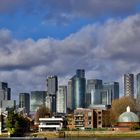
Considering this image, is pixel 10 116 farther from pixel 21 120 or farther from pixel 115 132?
pixel 115 132

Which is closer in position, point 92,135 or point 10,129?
point 10,129

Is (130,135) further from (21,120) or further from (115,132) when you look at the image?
(21,120)

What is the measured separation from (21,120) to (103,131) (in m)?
31.8

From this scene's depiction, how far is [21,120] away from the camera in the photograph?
192625 millimetres

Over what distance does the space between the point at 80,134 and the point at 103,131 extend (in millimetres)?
8882

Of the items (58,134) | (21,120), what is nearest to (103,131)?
(58,134)

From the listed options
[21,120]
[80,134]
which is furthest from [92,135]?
[21,120]

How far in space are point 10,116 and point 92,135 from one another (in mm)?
31573

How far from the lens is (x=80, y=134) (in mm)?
198625

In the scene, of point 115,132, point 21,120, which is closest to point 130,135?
point 115,132

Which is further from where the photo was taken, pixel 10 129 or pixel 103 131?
pixel 103 131

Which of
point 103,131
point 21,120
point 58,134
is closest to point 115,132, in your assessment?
point 103,131

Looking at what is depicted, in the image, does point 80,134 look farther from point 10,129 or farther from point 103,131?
point 10,129

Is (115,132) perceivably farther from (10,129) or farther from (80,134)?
(10,129)
